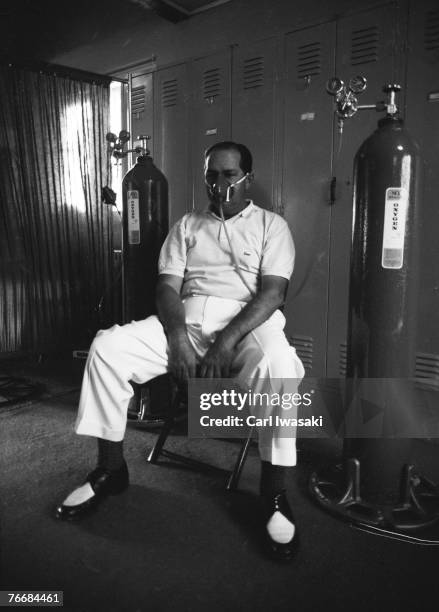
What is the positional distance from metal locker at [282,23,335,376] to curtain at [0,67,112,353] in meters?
1.81

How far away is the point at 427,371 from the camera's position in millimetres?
2426

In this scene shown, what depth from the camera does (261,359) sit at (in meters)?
1.75

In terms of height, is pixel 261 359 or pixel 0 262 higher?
pixel 0 262

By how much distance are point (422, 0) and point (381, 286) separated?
1623mm

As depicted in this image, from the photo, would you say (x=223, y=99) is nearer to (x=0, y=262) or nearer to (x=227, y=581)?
(x=0, y=262)

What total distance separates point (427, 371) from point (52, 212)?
9.80ft

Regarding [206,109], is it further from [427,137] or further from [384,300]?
[384,300]

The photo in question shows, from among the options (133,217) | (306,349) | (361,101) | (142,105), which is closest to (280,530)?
(306,349)

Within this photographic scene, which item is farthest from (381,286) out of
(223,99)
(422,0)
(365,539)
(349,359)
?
(223,99)

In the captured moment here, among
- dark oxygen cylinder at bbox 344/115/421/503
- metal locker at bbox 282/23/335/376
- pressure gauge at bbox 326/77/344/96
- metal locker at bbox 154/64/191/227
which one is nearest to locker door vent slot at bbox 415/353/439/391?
metal locker at bbox 282/23/335/376

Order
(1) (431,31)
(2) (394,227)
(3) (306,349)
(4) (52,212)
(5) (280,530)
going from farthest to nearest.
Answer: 1. (4) (52,212)
2. (3) (306,349)
3. (1) (431,31)
4. (2) (394,227)
5. (5) (280,530)

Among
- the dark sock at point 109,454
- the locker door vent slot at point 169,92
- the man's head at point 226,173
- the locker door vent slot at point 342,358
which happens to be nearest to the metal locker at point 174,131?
the locker door vent slot at point 169,92

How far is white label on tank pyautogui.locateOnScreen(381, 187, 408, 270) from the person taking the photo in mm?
1637

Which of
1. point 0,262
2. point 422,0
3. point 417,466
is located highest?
point 422,0
